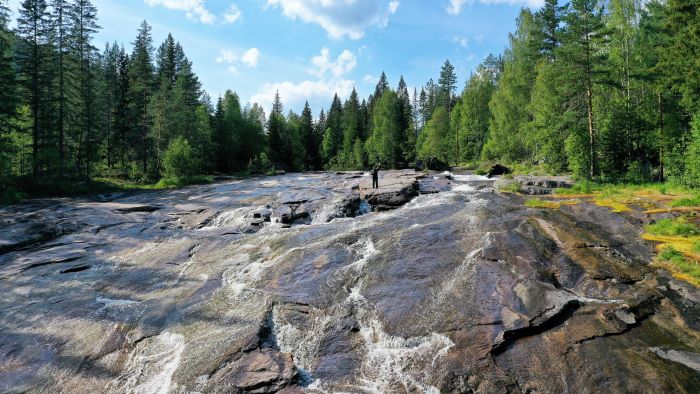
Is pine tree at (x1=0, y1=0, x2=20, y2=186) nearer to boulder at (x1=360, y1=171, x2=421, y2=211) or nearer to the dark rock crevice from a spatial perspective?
boulder at (x1=360, y1=171, x2=421, y2=211)

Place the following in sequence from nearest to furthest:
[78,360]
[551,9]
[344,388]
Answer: [344,388], [78,360], [551,9]

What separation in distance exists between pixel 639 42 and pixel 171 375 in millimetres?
42849

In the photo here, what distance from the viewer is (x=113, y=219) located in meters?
23.2

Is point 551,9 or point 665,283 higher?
point 551,9

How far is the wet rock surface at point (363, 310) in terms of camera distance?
8.00 meters

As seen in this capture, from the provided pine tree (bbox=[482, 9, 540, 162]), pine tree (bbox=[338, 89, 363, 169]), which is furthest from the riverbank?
pine tree (bbox=[338, 89, 363, 169])

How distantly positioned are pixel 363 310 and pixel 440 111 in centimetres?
6647

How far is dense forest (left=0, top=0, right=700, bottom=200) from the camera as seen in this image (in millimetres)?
27328

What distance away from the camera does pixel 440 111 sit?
71.8m

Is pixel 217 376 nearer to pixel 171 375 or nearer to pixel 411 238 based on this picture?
pixel 171 375

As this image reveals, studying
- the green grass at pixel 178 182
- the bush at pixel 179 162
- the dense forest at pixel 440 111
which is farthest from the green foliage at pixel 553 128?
the bush at pixel 179 162

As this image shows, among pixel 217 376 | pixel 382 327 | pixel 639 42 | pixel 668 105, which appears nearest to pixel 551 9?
pixel 639 42

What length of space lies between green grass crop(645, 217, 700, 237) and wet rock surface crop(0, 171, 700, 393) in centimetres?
104

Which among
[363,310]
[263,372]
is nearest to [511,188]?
[363,310]
